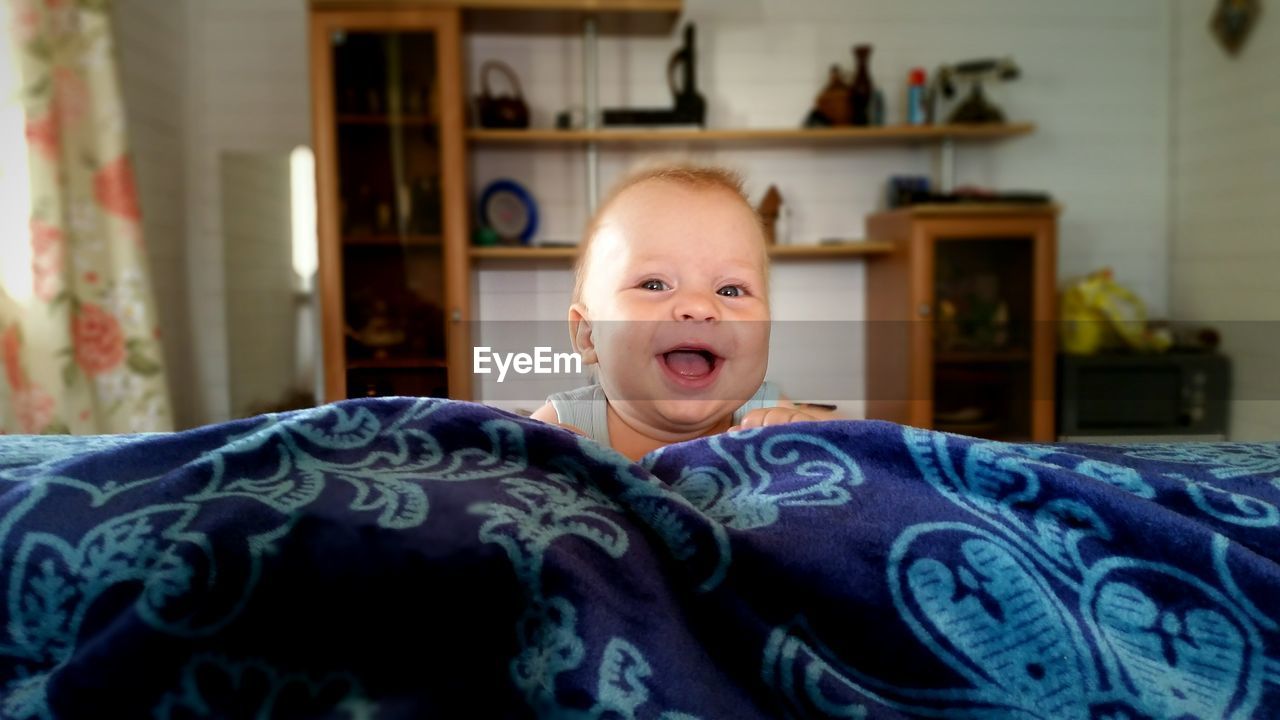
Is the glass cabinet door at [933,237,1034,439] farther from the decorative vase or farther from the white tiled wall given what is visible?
the white tiled wall

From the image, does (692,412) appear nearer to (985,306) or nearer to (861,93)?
(985,306)

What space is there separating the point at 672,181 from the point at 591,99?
2.40 metres

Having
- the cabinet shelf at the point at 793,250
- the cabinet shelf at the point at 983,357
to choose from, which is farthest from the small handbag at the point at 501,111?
the cabinet shelf at the point at 983,357

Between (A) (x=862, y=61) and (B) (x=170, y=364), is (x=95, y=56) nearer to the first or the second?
(B) (x=170, y=364)

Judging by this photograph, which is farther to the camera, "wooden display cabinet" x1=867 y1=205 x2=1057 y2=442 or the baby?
"wooden display cabinet" x1=867 y1=205 x2=1057 y2=442

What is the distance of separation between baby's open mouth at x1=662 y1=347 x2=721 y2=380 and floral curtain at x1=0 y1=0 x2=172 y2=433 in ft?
5.24

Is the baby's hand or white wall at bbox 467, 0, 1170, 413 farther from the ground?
white wall at bbox 467, 0, 1170, 413

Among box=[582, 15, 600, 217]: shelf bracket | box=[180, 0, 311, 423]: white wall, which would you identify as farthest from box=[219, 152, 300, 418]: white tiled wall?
box=[582, 15, 600, 217]: shelf bracket

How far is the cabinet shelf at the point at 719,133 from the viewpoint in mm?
2623

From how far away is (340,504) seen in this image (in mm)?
269

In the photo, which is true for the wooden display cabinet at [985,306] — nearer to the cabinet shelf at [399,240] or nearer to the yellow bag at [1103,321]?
the yellow bag at [1103,321]

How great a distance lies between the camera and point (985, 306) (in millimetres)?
2588

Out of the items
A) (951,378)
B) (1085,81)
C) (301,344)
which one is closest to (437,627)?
(951,378)

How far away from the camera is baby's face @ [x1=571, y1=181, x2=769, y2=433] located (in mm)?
470
